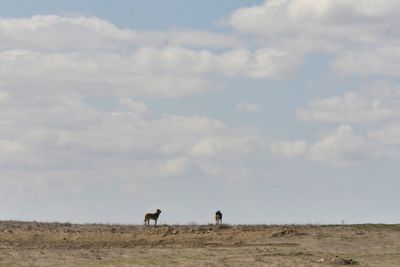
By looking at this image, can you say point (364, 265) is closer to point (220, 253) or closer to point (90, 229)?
point (220, 253)

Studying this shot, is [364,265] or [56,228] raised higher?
[56,228]

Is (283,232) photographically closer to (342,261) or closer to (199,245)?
(199,245)

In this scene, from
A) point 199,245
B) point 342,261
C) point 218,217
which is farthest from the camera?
point 218,217

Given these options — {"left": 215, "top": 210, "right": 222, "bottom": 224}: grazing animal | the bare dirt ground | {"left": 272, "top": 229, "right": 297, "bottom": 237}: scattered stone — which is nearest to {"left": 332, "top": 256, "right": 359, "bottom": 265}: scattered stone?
the bare dirt ground

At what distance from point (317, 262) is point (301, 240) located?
10.5 metres

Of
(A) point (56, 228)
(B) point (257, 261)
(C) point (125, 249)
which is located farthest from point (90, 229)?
(B) point (257, 261)

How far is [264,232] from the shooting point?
59.2m

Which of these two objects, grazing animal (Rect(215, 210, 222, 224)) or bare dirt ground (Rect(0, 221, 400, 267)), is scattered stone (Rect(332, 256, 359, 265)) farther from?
grazing animal (Rect(215, 210, 222, 224))

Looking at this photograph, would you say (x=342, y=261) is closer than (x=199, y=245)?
Yes

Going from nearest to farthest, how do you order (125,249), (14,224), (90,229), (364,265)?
(364,265) < (125,249) < (90,229) < (14,224)

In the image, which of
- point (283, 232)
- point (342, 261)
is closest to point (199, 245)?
point (283, 232)

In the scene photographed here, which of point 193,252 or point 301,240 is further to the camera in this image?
point 301,240

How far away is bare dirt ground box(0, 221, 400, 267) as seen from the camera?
45.9 meters

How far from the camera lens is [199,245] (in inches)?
2141
